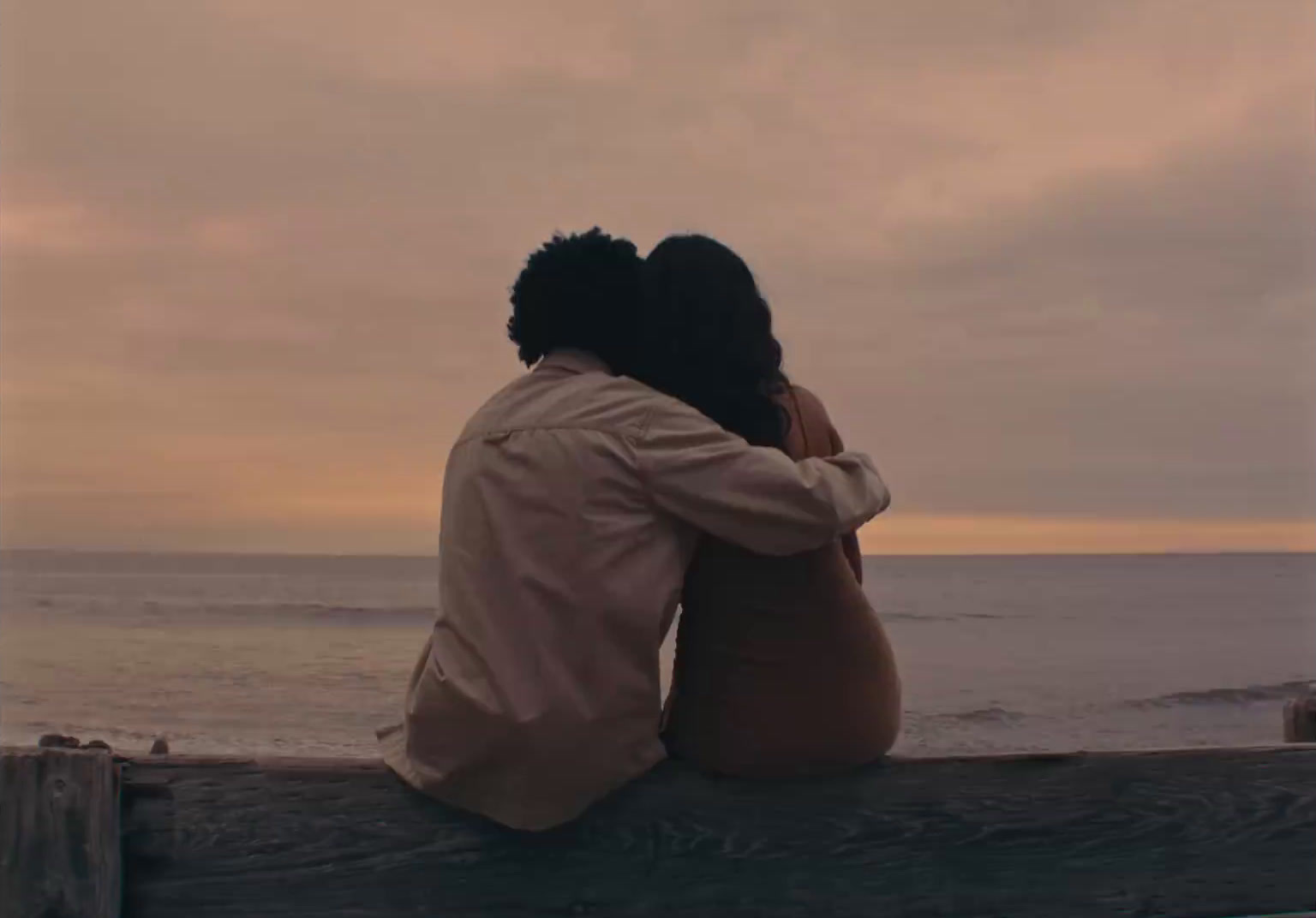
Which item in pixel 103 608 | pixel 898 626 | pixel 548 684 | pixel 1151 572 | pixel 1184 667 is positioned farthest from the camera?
pixel 1151 572

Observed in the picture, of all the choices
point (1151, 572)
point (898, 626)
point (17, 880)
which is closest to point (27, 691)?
point (17, 880)

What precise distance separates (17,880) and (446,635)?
3.08ft

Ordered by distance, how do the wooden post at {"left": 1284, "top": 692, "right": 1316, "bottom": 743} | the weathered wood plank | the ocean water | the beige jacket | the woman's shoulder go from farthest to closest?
the ocean water
the wooden post at {"left": 1284, "top": 692, "right": 1316, "bottom": 743}
the woman's shoulder
the weathered wood plank
the beige jacket

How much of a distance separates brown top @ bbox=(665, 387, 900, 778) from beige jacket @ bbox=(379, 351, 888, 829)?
0.55ft

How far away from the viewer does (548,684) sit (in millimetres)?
2492

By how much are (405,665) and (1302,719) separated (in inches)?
696

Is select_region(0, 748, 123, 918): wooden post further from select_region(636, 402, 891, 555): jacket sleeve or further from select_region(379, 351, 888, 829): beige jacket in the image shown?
select_region(636, 402, 891, 555): jacket sleeve

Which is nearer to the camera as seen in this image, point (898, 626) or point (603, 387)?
point (603, 387)

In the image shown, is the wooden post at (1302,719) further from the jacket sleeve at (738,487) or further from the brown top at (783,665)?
the jacket sleeve at (738,487)

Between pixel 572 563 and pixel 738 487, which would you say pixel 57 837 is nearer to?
pixel 572 563

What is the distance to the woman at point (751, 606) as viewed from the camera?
107 inches

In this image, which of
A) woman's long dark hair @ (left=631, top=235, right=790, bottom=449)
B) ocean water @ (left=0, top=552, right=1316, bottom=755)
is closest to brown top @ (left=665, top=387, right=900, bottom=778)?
woman's long dark hair @ (left=631, top=235, right=790, bottom=449)

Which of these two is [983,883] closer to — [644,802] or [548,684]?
[644,802]

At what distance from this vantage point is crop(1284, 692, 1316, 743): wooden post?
366 cm
